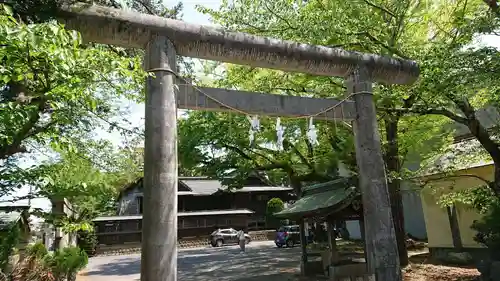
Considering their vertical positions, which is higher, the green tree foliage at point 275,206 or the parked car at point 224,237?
the green tree foliage at point 275,206

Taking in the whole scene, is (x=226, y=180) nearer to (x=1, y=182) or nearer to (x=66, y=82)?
(x=1, y=182)

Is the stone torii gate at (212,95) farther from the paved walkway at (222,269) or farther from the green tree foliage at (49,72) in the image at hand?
the paved walkway at (222,269)

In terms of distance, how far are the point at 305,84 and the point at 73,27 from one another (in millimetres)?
9366

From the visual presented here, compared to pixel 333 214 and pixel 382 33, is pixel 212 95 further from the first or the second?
pixel 333 214

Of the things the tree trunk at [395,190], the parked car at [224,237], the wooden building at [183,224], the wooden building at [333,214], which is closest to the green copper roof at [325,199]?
the wooden building at [333,214]

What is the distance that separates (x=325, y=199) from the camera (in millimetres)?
13469

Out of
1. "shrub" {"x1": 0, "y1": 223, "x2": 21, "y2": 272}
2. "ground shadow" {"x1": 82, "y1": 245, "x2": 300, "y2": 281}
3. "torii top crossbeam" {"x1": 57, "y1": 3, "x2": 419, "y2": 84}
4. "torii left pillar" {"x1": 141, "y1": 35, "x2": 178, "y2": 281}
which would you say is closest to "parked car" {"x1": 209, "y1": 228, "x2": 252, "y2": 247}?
"ground shadow" {"x1": 82, "y1": 245, "x2": 300, "y2": 281}

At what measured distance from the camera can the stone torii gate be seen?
483 cm

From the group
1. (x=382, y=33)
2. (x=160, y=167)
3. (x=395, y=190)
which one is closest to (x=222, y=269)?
(x=395, y=190)

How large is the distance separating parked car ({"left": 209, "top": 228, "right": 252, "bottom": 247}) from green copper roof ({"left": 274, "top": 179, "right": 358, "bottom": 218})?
1765 centimetres

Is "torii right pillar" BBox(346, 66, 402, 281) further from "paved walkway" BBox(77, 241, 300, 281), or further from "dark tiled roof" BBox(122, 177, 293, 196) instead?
"dark tiled roof" BBox(122, 177, 293, 196)

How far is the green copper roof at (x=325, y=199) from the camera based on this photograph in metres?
12.1

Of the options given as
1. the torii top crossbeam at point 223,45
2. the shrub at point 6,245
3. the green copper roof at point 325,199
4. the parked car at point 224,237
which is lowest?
the parked car at point 224,237

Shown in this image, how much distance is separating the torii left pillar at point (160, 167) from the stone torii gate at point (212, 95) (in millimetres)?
13
